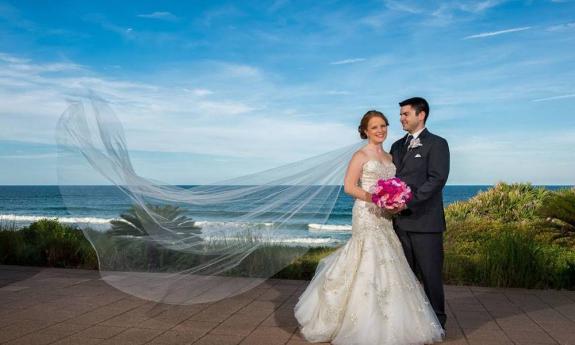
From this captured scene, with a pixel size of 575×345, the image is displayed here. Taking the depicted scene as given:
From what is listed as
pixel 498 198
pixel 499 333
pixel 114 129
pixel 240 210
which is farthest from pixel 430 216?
pixel 498 198

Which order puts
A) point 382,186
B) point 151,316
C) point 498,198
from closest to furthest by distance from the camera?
point 382,186, point 151,316, point 498,198

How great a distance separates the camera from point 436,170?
4.89 metres

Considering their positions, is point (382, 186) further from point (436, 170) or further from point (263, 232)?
Result: point (263, 232)

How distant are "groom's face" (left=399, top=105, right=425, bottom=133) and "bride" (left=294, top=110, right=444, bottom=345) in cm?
17

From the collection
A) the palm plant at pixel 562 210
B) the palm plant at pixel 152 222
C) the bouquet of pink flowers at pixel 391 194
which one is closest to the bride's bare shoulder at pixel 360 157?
the bouquet of pink flowers at pixel 391 194

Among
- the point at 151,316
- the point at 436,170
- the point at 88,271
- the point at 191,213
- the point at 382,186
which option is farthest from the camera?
the point at 88,271

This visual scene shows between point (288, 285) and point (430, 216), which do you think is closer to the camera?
point (430, 216)

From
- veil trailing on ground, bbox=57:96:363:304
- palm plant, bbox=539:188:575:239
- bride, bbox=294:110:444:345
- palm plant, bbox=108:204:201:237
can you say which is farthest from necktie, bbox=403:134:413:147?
palm plant, bbox=539:188:575:239

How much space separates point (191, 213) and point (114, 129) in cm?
104

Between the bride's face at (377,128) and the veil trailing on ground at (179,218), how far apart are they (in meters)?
0.66

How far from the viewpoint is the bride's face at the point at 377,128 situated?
499 centimetres

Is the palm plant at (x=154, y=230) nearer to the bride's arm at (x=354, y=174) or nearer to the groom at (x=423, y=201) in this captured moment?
the bride's arm at (x=354, y=174)

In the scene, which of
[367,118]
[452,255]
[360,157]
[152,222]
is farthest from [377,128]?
[452,255]

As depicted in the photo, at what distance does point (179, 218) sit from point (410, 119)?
2307 mm
